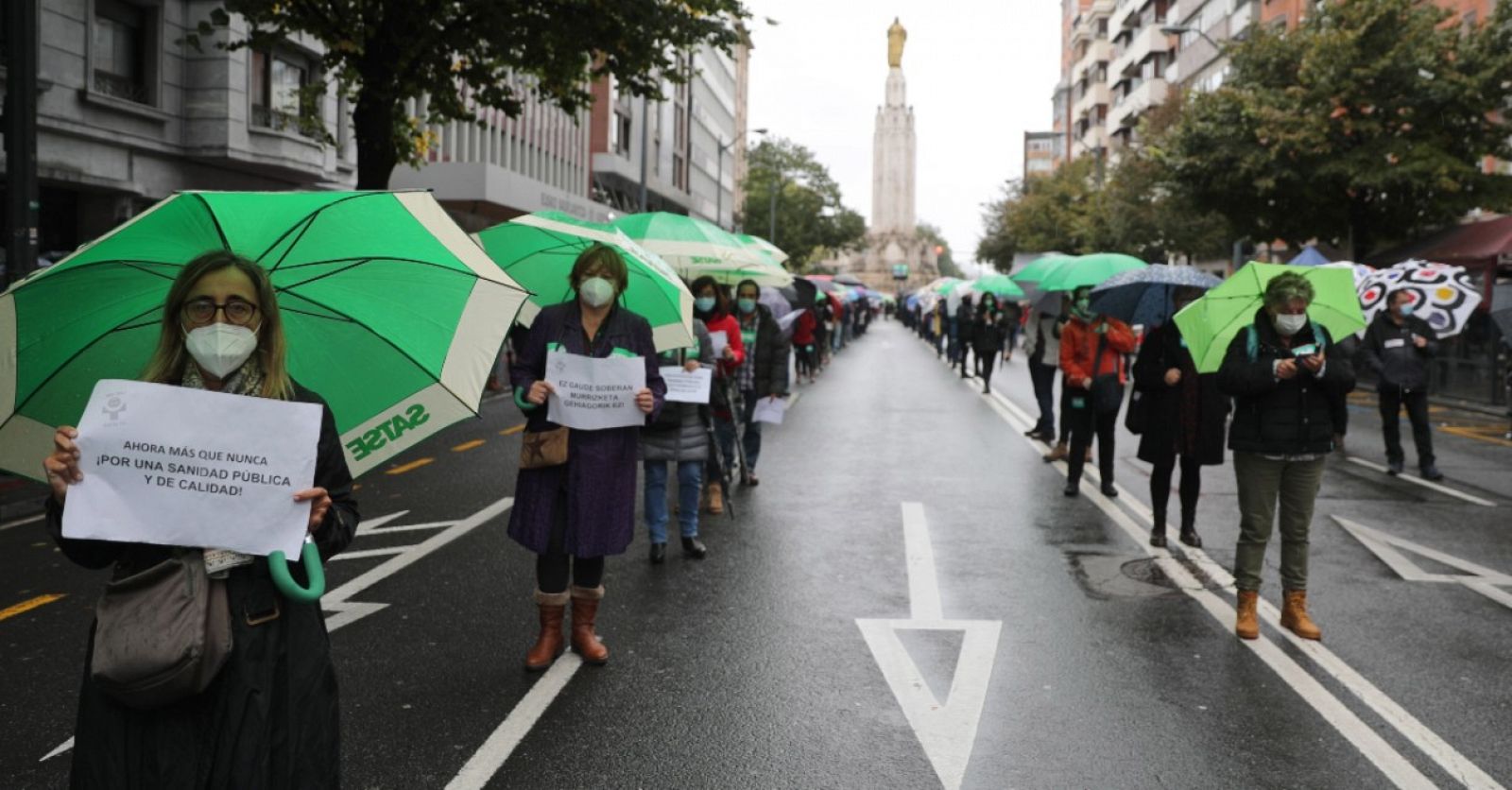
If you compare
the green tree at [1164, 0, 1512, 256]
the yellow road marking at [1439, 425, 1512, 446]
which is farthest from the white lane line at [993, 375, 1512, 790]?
the green tree at [1164, 0, 1512, 256]

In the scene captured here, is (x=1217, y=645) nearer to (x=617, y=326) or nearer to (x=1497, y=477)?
(x=617, y=326)

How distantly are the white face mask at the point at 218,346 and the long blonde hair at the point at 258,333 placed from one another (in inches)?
1.8

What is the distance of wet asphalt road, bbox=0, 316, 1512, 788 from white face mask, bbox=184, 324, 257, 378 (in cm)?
211

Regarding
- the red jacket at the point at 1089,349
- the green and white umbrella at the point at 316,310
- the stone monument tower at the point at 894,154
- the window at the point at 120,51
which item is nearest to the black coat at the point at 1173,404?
the red jacket at the point at 1089,349

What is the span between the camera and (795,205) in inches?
4173

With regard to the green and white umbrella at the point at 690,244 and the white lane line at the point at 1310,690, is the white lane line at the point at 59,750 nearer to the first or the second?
the white lane line at the point at 1310,690

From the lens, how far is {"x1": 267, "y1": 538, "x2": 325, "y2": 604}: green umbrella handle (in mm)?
2857

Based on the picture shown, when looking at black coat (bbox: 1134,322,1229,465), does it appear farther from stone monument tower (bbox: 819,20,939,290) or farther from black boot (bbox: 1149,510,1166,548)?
stone monument tower (bbox: 819,20,939,290)

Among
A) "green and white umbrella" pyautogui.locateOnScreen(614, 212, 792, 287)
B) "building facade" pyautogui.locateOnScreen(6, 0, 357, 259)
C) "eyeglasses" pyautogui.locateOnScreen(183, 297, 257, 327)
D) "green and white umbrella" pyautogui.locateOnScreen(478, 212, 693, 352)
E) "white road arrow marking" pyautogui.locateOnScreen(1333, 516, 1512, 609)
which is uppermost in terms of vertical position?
"building facade" pyautogui.locateOnScreen(6, 0, 357, 259)

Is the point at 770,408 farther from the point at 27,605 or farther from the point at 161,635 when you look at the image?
the point at 161,635

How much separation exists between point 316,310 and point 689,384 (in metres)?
4.83

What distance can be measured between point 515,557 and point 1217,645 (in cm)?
427

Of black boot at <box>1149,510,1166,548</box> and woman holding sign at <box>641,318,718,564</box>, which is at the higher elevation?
woman holding sign at <box>641,318,718,564</box>

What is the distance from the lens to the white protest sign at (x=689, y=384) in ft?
26.8
